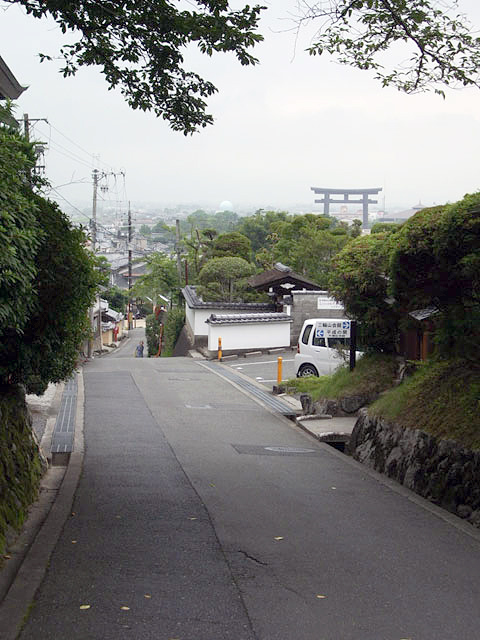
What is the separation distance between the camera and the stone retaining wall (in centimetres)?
932

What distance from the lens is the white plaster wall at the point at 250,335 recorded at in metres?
35.4

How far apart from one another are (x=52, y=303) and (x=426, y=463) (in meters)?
5.75

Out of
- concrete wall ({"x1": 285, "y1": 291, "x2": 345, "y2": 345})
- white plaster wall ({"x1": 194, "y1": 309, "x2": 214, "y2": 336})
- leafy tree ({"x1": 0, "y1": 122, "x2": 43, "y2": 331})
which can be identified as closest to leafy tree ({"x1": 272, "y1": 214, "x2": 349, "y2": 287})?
concrete wall ({"x1": 285, "y1": 291, "x2": 345, "y2": 345})

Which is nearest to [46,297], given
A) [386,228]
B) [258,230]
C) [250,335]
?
[386,228]

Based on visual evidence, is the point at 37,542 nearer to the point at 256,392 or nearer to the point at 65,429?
the point at 65,429

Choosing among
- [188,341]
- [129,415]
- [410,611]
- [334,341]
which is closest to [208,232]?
[188,341]

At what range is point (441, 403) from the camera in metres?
10.9

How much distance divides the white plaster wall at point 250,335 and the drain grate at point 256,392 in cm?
324

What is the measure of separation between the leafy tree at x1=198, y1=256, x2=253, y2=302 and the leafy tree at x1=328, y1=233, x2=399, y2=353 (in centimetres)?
2385

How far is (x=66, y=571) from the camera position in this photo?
6.57 m

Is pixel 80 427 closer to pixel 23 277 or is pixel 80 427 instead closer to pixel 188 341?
pixel 23 277

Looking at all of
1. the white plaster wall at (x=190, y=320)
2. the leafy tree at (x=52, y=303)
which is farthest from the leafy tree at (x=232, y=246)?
the leafy tree at (x=52, y=303)

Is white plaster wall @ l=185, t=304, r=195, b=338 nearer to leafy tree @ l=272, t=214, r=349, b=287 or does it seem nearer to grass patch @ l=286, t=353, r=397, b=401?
leafy tree @ l=272, t=214, r=349, b=287

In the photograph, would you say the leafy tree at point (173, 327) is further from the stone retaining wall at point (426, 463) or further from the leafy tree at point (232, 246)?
the stone retaining wall at point (426, 463)
